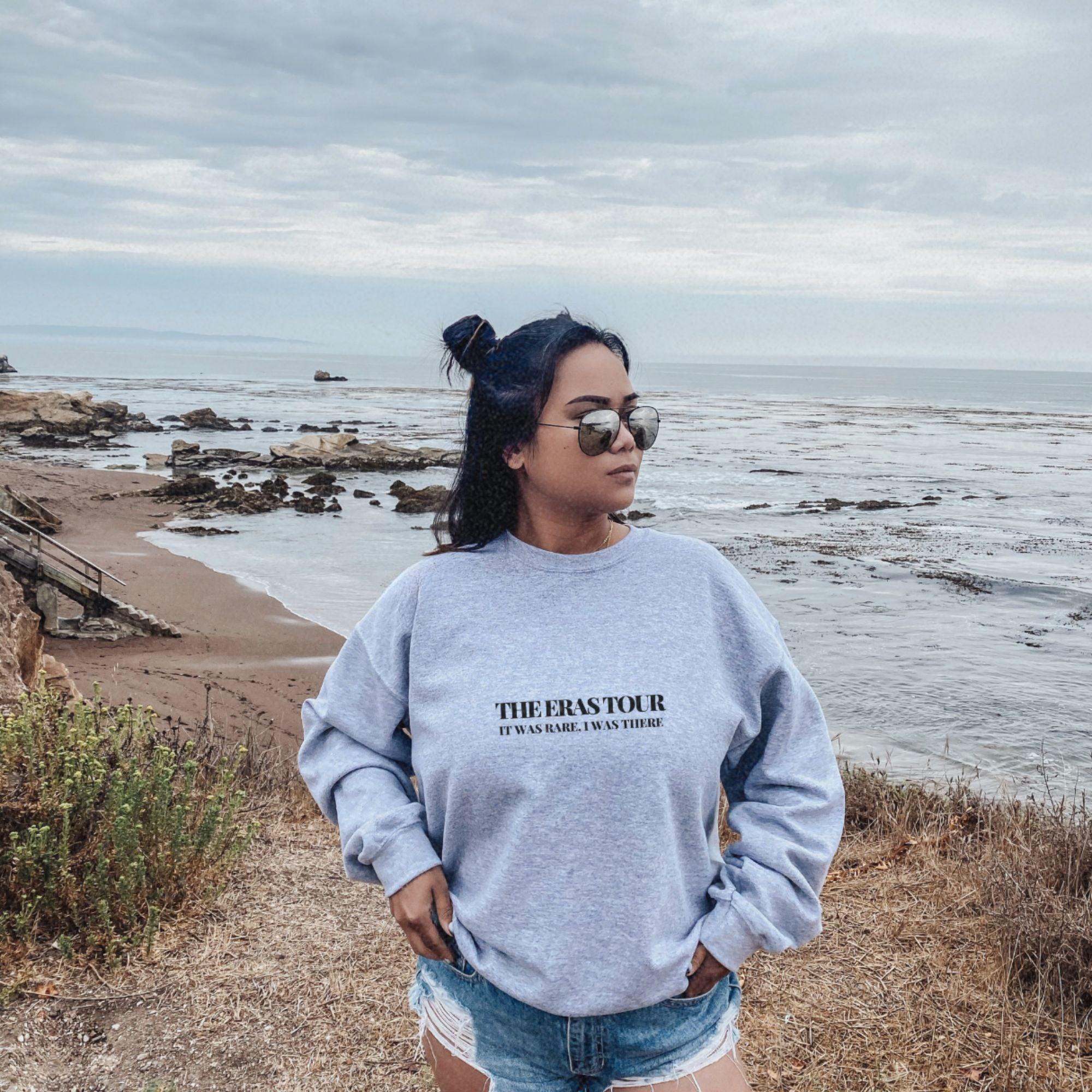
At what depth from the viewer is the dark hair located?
210 cm

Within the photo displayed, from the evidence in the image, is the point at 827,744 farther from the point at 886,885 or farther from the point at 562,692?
the point at 886,885

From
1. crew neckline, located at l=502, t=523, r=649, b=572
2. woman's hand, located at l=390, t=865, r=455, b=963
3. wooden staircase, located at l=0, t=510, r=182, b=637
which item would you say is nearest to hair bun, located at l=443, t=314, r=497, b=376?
crew neckline, located at l=502, t=523, r=649, b=572

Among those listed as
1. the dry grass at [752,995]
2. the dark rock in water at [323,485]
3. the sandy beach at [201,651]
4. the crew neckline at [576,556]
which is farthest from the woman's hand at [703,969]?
the dark rock in water at [323,485]

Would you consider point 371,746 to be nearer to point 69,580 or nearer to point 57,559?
point 69,580

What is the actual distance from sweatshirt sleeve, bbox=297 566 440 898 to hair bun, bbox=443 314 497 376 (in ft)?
1.51

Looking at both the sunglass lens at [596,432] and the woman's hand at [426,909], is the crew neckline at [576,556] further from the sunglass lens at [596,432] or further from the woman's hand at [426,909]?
the woman's hand at [426,909]

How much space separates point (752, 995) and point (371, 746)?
2.99 metres

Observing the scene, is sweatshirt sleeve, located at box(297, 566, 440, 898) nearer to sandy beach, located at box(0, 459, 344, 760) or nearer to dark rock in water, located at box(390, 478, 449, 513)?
sandy beach, located at box(0, 459, 344, 760)

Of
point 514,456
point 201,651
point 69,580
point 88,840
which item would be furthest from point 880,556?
point 514,456

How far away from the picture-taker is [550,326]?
2115mm

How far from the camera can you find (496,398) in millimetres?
2148

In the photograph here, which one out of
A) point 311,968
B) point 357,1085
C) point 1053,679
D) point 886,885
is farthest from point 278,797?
point 1053,679

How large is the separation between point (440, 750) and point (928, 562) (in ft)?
67.7

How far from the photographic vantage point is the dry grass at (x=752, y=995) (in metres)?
3.71
